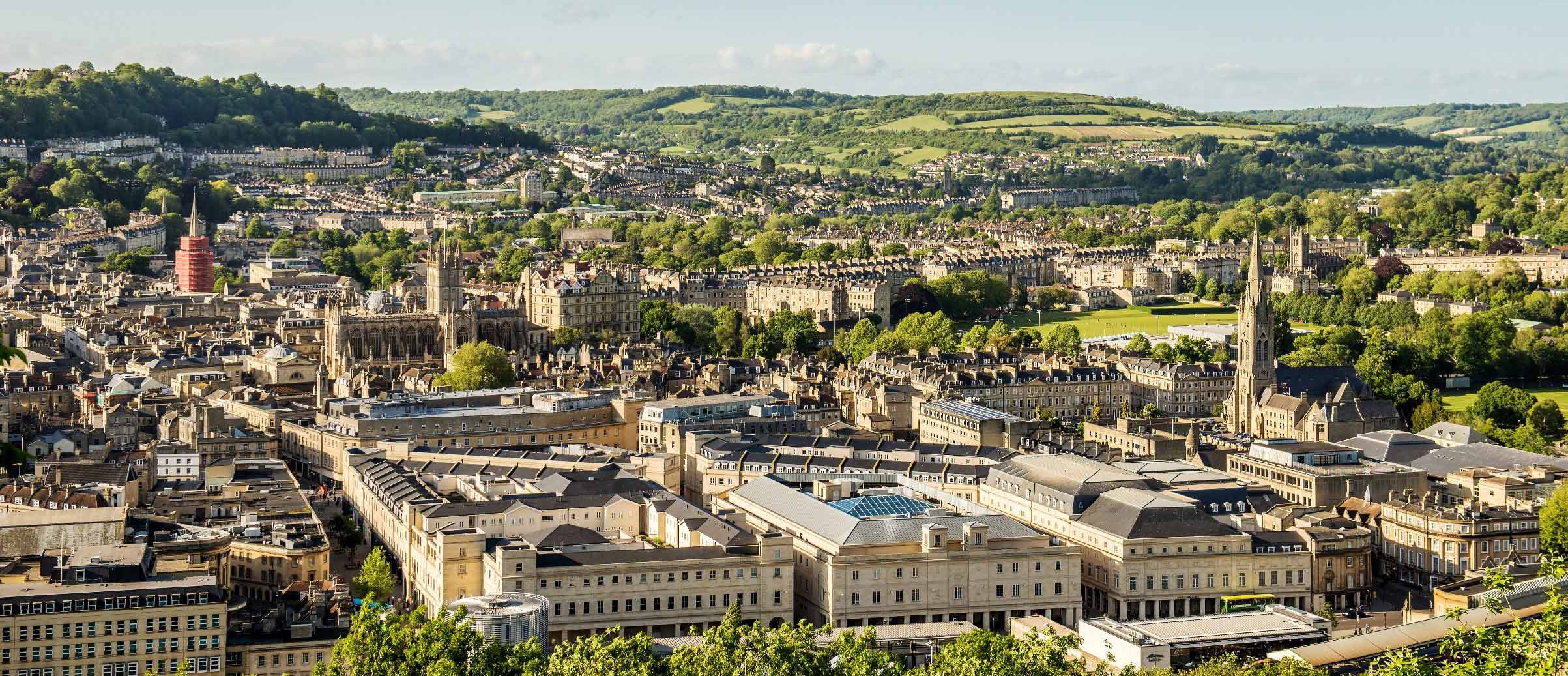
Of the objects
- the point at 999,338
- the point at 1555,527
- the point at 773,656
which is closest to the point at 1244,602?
the point at 1555,527

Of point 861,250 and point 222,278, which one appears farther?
point 861,250

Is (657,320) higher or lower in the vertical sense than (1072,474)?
higher

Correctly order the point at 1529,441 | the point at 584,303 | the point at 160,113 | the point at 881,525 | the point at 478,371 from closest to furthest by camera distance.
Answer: the point at 881,525 → the point at 1529,441 → the point at 478,371 → the point at 584,303 → the point at 160,113

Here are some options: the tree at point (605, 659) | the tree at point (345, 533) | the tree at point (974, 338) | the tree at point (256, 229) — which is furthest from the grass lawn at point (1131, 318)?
the tree at point (605, 659)

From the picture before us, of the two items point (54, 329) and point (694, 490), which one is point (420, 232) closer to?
point (54, 329)

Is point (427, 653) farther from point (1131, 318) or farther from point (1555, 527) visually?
point (1131, 318)

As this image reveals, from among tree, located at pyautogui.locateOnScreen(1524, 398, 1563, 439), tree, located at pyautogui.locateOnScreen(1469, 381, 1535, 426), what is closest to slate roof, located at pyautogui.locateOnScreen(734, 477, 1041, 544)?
tree, located at pyautogui.locateOnScreen(1524, 398, 1563, 439)

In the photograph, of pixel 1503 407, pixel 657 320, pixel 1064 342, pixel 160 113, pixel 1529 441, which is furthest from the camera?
pixel 160 113

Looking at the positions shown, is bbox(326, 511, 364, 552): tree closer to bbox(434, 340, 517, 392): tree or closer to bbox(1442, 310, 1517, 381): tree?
bbox(434, 340, 517, 392): tree
